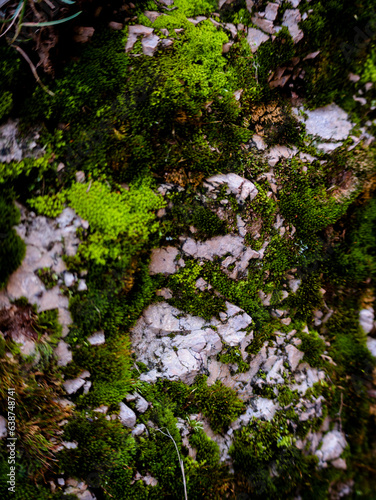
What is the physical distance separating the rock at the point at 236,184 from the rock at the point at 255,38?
1826mm

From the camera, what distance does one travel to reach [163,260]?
349 cm

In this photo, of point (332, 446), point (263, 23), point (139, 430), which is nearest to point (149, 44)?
point (263, 23)

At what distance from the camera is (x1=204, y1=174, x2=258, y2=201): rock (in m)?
3.58

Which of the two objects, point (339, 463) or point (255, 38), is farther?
point (255, 38)

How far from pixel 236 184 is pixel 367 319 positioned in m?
2.68

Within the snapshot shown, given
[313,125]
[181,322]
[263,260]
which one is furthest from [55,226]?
[313,125]

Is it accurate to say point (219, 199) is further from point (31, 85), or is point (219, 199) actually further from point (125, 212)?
point (31, 85)

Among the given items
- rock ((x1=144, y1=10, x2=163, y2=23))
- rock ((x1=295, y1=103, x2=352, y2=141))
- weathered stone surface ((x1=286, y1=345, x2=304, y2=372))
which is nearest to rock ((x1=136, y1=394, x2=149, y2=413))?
weathered stone surface ((x1=286, y1=345, x2=304, y2=372))

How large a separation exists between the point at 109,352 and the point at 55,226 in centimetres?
161

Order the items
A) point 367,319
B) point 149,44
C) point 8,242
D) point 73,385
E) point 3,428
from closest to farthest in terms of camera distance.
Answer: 1. point 3,428
2. point 8,242
3. point 73,385
4. point 149,44
5. point 367,319

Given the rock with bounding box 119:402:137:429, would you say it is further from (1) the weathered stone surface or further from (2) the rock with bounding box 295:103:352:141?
(2) the rock with bounding box 295:103:352:141

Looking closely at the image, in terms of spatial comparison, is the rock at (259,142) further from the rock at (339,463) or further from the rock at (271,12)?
the rock at (339,463)

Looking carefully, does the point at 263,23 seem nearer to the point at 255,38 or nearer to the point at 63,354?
the point at 255,38

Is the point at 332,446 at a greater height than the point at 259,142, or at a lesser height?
lesser
